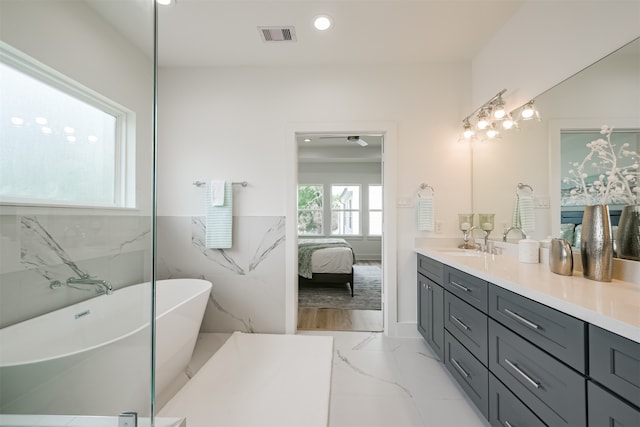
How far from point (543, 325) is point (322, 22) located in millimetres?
2339

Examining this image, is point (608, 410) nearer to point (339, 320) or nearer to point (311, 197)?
point (339, 320)

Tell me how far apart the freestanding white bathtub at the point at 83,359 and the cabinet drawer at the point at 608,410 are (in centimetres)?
136

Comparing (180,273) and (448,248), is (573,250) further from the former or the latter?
(180,273)

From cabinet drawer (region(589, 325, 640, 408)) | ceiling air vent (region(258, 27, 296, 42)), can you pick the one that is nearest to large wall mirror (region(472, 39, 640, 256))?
cabinet drawer (region(589, 325, 640, 408))

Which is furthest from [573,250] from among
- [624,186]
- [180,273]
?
[180,273]

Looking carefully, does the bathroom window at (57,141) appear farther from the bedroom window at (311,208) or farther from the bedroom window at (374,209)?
the bedroom window at (374,209)

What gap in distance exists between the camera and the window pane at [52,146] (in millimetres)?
968

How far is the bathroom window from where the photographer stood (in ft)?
3.20

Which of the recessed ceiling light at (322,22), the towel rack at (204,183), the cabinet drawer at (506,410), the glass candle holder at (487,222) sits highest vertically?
the recessed ceiling light at (322,22)

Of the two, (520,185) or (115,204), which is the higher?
(520,185)

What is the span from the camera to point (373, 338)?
252 centimetres

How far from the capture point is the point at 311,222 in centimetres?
693

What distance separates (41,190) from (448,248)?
2862mm

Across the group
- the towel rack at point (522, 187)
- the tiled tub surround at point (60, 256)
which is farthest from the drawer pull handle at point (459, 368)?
the tiled tub surround at point (60, 256)
